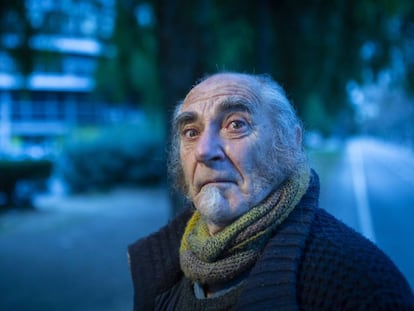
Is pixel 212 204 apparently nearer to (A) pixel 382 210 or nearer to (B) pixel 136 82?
(B) pixel 136 82

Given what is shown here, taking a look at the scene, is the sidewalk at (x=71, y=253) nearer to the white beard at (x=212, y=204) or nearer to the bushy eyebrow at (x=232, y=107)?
the white beard at (x=212, y=204)

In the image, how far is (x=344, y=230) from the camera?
1.58 meters

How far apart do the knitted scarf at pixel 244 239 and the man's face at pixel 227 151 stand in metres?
0.05

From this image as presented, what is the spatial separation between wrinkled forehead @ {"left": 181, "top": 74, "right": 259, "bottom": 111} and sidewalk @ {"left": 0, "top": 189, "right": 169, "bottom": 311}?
13.3 ft

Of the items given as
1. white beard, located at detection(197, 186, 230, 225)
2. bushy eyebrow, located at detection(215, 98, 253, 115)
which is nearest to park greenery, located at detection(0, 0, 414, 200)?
bushy eyebrow, located at detection(215, 98, 253, 115)

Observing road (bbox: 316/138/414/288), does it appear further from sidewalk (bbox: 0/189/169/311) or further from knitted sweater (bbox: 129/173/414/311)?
sidewalk (bbox: 0/189/169/311)

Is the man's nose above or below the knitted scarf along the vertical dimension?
above

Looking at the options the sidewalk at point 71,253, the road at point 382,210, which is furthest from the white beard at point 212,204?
the sidewalk at point 71,253

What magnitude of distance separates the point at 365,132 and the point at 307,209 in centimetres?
15416

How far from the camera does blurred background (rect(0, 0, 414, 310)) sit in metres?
5.45

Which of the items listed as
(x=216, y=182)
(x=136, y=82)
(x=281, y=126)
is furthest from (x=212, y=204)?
(x=136, y=82)

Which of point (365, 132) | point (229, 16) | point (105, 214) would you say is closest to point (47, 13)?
point (229, 16)

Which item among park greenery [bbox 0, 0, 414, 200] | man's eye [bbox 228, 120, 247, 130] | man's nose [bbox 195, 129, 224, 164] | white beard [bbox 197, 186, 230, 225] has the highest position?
park greenery [bbox 0, 0, 414, 200]

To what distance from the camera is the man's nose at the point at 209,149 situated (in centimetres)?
165
